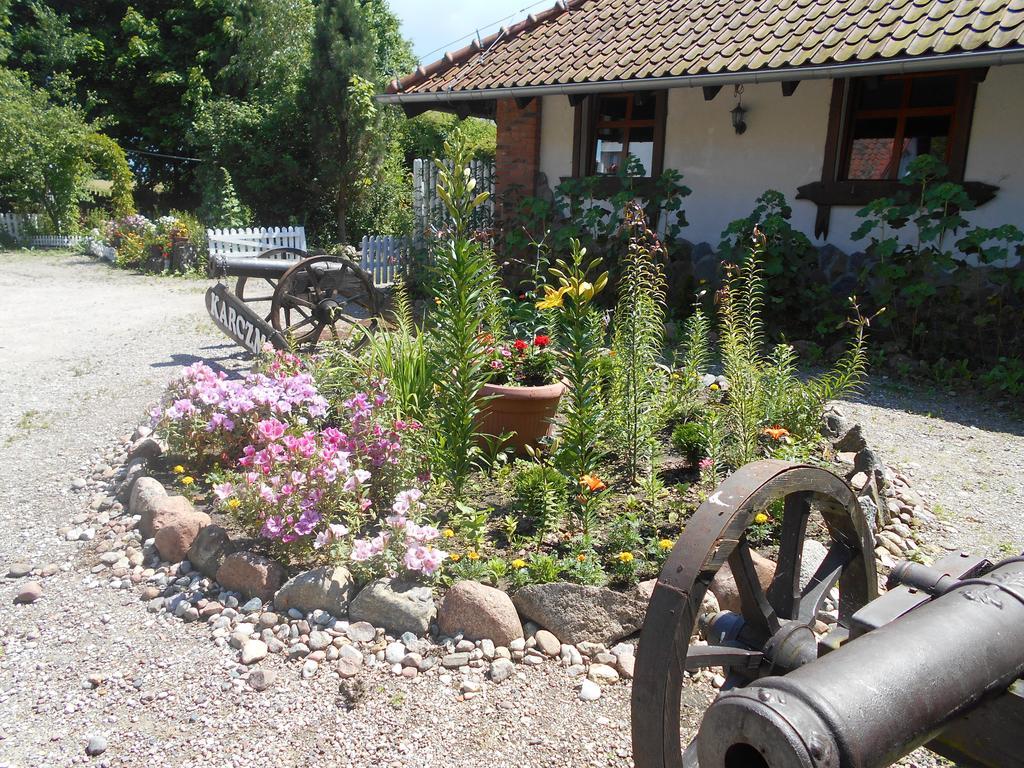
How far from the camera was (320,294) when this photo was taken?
23.7 ft

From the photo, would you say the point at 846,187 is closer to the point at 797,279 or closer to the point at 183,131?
the point at 797,279

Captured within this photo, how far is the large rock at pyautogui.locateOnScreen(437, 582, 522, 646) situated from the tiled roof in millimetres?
6257

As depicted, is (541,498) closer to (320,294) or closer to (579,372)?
(579,372)

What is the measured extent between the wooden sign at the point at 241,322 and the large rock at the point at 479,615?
11.2 ft

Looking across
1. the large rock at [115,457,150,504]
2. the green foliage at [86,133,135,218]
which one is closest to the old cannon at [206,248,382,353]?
the large rock at [115,457,150,504]

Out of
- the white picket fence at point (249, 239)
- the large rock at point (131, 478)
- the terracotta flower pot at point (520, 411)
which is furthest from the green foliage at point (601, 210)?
the white picket fence at point (249, 239)

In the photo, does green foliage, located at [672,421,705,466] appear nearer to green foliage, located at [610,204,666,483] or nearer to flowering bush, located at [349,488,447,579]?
green foliage, located at [610,204,666,483]

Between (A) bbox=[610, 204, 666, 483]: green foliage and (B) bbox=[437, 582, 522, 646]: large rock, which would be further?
(A) bbox=[610, 204, 666, 483]: green foliage

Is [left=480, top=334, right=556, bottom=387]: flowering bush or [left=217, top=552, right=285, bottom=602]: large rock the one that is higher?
[left=480, top=334, right=556, bottom=387]: flowering bush

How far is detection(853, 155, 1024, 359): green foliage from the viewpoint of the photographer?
22.9 feet

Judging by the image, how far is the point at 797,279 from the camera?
26.3 feet

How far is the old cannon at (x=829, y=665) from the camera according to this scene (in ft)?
3.57

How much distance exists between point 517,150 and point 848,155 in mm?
4398

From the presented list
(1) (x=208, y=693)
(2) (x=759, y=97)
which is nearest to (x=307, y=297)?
(1) (x=208, y=693)
